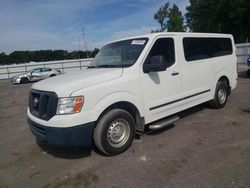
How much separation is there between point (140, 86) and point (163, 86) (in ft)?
2.04

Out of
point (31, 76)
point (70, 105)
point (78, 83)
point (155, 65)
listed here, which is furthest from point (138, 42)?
point (31, 76)

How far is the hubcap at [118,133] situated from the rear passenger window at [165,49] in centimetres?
146

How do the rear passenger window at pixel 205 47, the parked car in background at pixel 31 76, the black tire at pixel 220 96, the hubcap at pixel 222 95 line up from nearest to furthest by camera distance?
the rear passenger window at pixel 205 47
the black tire at pixel 220 96
the hubcap at pixel 222 95
the parked car in background at pixel 31 76

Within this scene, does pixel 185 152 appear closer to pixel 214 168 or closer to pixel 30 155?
pixel 214 168

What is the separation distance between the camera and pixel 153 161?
380 cm

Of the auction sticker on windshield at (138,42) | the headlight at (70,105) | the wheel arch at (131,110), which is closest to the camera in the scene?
the headlight at (70,105)

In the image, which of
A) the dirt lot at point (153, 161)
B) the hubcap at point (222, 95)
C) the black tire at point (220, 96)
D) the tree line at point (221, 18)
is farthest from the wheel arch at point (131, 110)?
the tree line at point (221, 18)

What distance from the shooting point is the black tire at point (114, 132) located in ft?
12.5

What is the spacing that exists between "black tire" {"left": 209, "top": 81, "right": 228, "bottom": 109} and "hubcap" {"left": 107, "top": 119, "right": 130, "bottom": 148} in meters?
3.18

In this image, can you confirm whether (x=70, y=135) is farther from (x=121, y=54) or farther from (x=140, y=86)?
(x=121, y=54)

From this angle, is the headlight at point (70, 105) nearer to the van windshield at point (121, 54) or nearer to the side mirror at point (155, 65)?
the van windshield at point (121, 54)

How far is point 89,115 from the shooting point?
3.60 metres

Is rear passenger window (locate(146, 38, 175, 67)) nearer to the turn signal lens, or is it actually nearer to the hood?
the hood

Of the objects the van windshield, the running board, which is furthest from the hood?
the running board
